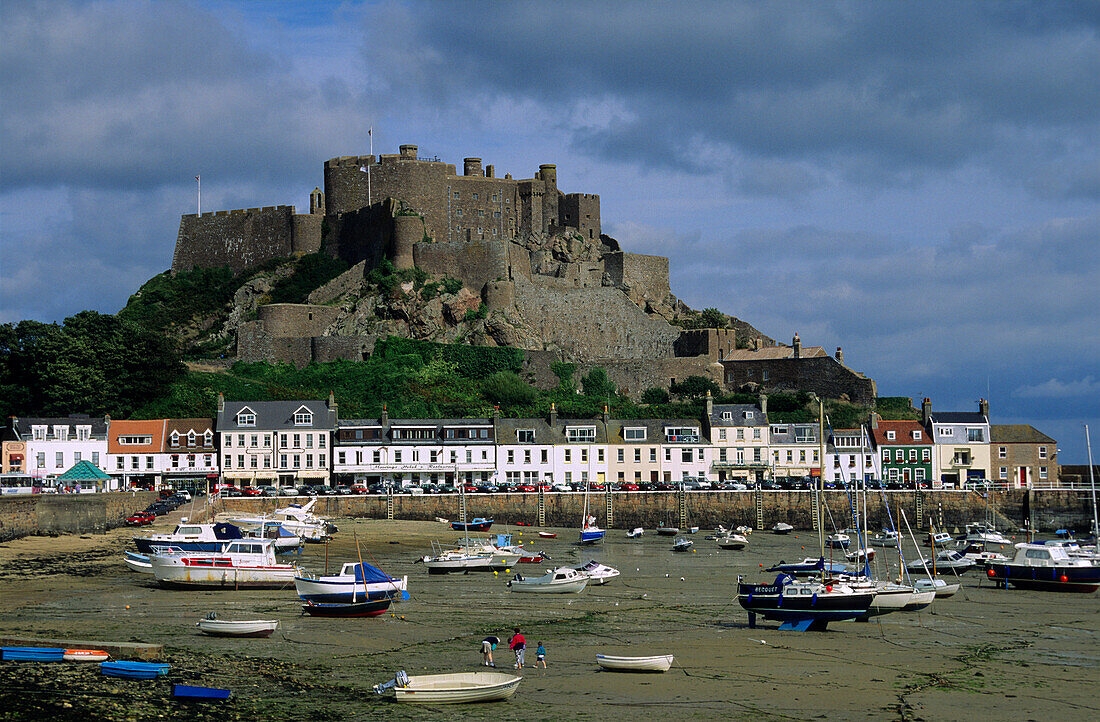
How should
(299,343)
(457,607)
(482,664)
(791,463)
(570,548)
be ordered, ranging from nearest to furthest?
1. (482,664)
2. (457,607)
3. (570,548)
4. (791,463)
5. (299,343)

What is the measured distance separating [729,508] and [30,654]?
4330cm

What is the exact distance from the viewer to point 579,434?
6588cm

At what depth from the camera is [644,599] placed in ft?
108

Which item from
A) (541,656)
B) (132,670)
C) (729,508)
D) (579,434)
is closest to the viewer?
(132,670)

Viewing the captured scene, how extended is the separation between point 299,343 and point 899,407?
129ft

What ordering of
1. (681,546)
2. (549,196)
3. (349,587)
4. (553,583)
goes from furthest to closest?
1. (549,196)
2. (681,546)
3. (553,583)
4. (349,587)

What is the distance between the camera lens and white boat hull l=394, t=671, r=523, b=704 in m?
A: 19.0

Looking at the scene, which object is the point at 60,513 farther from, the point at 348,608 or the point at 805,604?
the point at 805,604

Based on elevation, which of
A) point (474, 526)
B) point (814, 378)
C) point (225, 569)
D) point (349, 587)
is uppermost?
point (814, 378)

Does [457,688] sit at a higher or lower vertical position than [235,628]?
lower

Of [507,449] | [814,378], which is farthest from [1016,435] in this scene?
[507,449]

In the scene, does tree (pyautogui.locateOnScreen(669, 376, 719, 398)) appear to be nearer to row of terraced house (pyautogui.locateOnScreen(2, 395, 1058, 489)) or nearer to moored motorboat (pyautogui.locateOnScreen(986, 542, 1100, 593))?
row of terraced house (pyautogui.locateOnScreen(2, 395, 1058, 489))

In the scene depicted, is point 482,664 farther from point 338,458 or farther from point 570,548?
point 338,458

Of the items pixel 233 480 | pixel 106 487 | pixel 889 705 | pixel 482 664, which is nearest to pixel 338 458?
pixel 233 480
